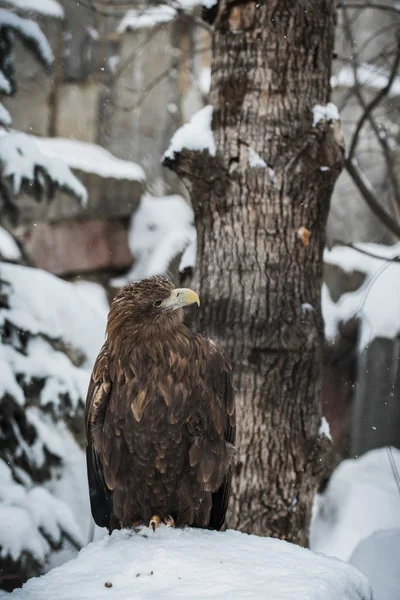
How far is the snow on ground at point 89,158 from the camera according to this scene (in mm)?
8375

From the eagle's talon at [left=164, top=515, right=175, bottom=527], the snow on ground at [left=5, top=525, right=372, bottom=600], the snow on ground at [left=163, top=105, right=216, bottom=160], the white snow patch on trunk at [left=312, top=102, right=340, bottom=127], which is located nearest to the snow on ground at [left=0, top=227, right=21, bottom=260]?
the snow on ground at [left=163, top=105, right=216, bottom=160]

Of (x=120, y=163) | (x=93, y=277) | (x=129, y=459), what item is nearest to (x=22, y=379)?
(x=129, y=459)

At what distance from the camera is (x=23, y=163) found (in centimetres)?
339

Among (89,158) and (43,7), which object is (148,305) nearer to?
(89,158)

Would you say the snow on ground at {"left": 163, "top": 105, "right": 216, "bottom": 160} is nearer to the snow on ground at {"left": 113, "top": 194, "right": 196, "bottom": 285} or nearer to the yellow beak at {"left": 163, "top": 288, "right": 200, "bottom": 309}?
the yellow beak at {"left": 163, "top": 288, "right": 200, "bottom": 309}

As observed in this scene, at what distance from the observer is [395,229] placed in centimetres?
442

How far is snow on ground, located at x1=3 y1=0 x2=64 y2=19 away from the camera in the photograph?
8211 millimetres

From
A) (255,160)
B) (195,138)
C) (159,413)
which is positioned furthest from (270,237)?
(159,413)

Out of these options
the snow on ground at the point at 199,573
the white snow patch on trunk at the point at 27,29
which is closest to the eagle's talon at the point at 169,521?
the snow on ground at the point at 199,573

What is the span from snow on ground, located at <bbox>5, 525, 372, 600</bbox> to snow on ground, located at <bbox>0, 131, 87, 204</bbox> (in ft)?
5.93

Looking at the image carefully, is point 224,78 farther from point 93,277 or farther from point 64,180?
point 93,277

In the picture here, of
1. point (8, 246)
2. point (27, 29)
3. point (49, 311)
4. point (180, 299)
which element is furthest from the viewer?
point (8, 246)

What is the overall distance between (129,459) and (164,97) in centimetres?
828

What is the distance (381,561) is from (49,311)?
266 cm
